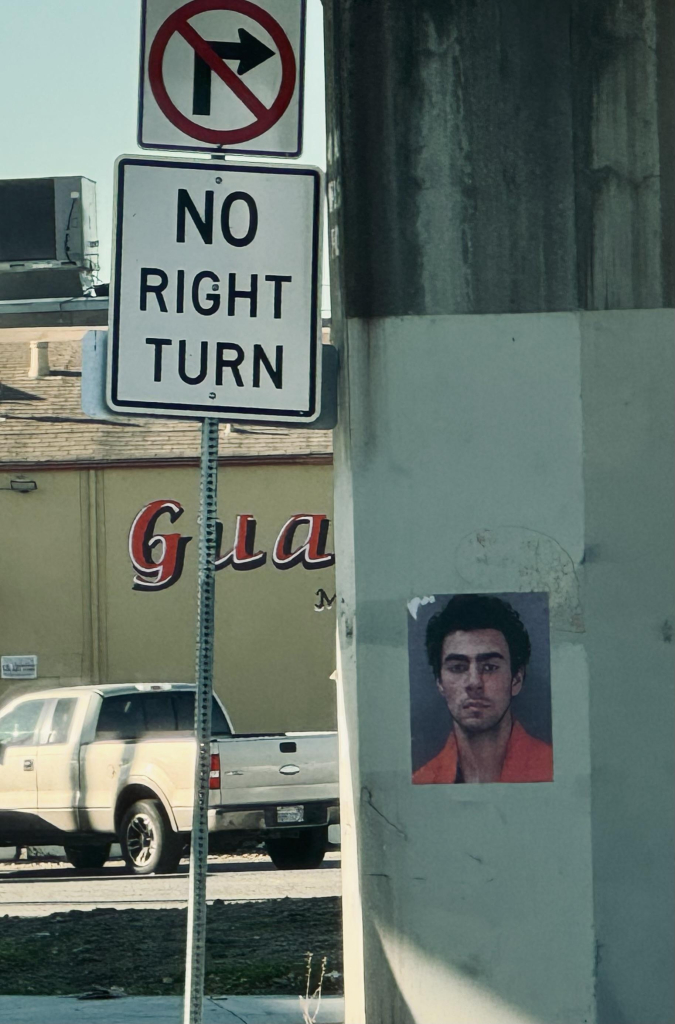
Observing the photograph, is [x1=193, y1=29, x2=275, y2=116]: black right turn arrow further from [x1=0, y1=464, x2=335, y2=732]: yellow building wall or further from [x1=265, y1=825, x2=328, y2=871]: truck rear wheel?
[x1=0, y1=464, x2=335, y2=732]: yellow building wall

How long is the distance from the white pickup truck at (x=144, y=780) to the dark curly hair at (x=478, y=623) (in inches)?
361

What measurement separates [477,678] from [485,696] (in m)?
0.07

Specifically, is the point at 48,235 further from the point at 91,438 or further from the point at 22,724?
the point at 22,724

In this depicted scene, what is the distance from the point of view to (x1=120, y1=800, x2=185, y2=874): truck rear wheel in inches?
595

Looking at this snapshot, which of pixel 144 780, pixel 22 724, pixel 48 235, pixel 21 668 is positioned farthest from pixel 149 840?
pixel 48 235

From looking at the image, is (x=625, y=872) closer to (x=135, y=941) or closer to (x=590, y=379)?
(x=590, y=379)

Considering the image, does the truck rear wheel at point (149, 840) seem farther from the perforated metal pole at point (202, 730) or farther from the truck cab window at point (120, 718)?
the perforated metal pole at point (202, 730)

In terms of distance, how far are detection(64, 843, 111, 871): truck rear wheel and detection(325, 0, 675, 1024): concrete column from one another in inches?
457

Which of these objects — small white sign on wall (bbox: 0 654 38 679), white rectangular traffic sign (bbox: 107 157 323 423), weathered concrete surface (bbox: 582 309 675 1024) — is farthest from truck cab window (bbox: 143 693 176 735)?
small white sign on wall (bbox: 0 654 38 679)

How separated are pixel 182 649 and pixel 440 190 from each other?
2259cm

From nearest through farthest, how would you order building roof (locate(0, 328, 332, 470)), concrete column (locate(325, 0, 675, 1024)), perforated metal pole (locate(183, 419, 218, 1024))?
1. perforated metal pole (locate(183, 419, 218, 1024))
2. concrete column (locate(325, 0, 675, 1024))
3. building roof (locate(0, 328, 332, 470))

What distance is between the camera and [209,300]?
4875 mm

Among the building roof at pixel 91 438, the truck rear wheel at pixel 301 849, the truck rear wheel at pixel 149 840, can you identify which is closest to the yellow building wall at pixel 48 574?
the building roof at pixel 91 438

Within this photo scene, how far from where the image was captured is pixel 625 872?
5.53 meters
